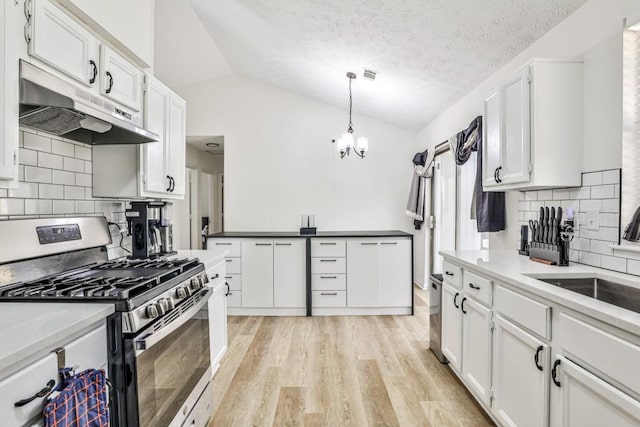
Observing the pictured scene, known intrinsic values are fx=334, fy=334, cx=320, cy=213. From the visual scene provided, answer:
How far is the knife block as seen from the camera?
1.93 meters

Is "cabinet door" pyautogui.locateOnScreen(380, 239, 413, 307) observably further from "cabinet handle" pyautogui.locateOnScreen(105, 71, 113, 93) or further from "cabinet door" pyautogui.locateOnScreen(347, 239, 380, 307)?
"cabinet handle" pyautogui.locateOnScreen(105, 71, 113, 93)

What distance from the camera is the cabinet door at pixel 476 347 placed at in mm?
1896

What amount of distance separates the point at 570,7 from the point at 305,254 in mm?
3076

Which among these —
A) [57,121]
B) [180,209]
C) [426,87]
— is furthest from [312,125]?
[57,121]

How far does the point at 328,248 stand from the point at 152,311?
2.70 m

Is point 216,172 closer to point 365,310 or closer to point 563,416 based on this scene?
point 365,310

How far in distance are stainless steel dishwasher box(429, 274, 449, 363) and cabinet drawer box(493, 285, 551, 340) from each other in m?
0.91

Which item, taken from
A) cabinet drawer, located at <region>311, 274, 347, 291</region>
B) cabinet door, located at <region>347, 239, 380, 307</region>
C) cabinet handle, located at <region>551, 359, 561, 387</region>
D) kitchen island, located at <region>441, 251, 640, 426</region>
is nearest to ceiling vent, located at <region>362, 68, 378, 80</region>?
cabinet door, located at <region>347, 239, 380, 307</region>

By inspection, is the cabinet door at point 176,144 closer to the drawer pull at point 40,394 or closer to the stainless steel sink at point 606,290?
the drawer pull at point 40,394

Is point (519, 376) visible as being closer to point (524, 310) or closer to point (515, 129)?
point (524, 310)

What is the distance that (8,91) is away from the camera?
120 centimetres

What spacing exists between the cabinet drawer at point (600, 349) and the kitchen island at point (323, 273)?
2571 mm

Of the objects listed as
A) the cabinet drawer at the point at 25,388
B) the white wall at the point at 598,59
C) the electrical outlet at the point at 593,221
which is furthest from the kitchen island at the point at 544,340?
the cabinet drawer at the point at 25,388

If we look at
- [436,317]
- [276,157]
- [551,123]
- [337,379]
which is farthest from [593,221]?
[276,157]
